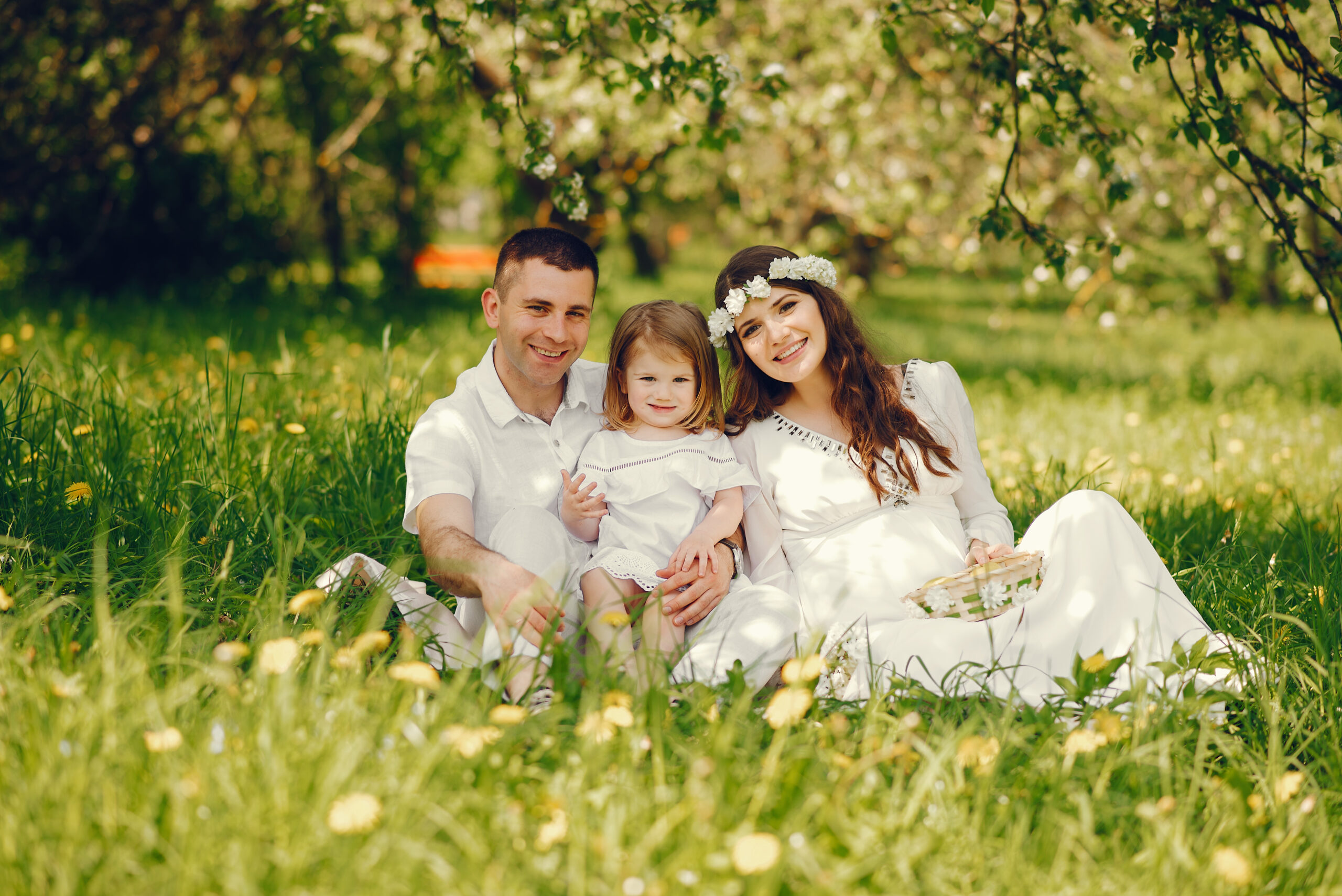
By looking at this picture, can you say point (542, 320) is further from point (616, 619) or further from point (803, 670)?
point (803, 670)

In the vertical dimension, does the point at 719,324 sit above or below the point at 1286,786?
above

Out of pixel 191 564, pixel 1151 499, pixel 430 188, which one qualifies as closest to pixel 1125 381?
pixel 1151 499

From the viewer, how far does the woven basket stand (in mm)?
2383

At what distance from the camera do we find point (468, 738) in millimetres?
1605

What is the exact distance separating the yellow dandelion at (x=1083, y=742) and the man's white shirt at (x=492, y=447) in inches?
57.4

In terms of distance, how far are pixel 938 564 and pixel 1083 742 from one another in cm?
88

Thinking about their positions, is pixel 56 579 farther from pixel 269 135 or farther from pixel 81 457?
pixel 269 135

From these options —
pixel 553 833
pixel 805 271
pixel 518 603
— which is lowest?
pixel 553 833

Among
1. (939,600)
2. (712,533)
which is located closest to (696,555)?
(712,533)

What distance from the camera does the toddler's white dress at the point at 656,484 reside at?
2641 mm

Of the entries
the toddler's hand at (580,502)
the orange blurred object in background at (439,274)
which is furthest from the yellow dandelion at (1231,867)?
the orange blurred object in background at (439,274)

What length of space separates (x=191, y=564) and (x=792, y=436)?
1.76 metres

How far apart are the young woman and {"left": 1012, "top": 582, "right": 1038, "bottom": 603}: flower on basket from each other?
0.07 feet

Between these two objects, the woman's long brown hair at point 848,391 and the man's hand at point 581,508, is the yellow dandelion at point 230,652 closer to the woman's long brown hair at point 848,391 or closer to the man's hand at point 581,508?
the man's hand at point 581,508
